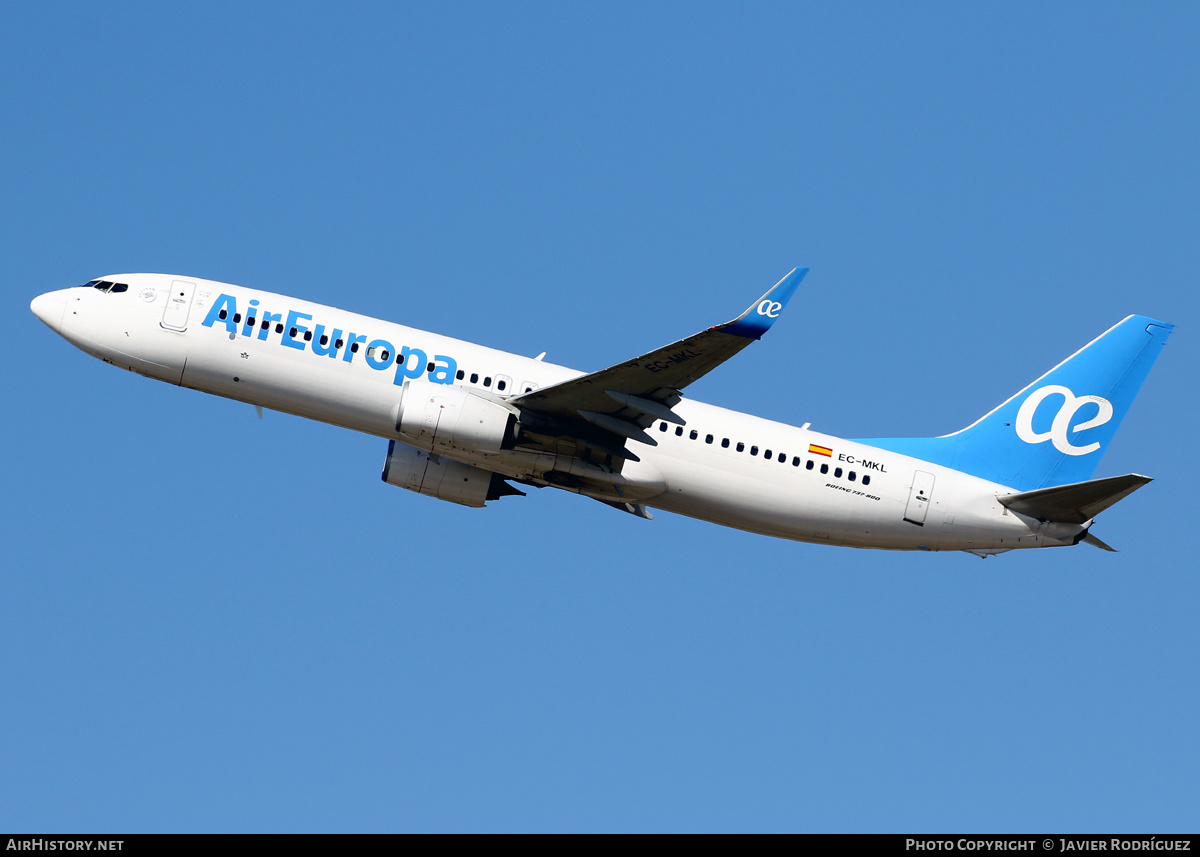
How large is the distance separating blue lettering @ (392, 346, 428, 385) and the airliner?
41 mm

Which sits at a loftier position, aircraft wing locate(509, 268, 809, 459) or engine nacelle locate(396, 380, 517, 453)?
aircraft wing locate(509, 268, 809, 459)

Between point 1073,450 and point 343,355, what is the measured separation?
23226 millimetres

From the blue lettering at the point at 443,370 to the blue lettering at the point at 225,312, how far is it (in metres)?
5.99

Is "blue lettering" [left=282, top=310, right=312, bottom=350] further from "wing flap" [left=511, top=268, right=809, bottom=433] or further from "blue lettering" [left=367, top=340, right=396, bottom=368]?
"wing flap" [left=511, top=268, right=809, bottom=433]

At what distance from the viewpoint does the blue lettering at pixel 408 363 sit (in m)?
35.9

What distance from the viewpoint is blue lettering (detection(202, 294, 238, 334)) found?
36.4m

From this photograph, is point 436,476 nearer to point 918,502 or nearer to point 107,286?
point 107,286

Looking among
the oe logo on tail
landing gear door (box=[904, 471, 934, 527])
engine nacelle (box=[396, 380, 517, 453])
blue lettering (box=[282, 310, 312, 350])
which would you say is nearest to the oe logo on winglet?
engine nacelle (box=[396, 380, 517, 453])

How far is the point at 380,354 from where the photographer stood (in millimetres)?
36000

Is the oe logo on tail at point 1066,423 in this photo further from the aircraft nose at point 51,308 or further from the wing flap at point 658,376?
the aircraft nose at point 51,308

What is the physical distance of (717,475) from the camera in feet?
121
